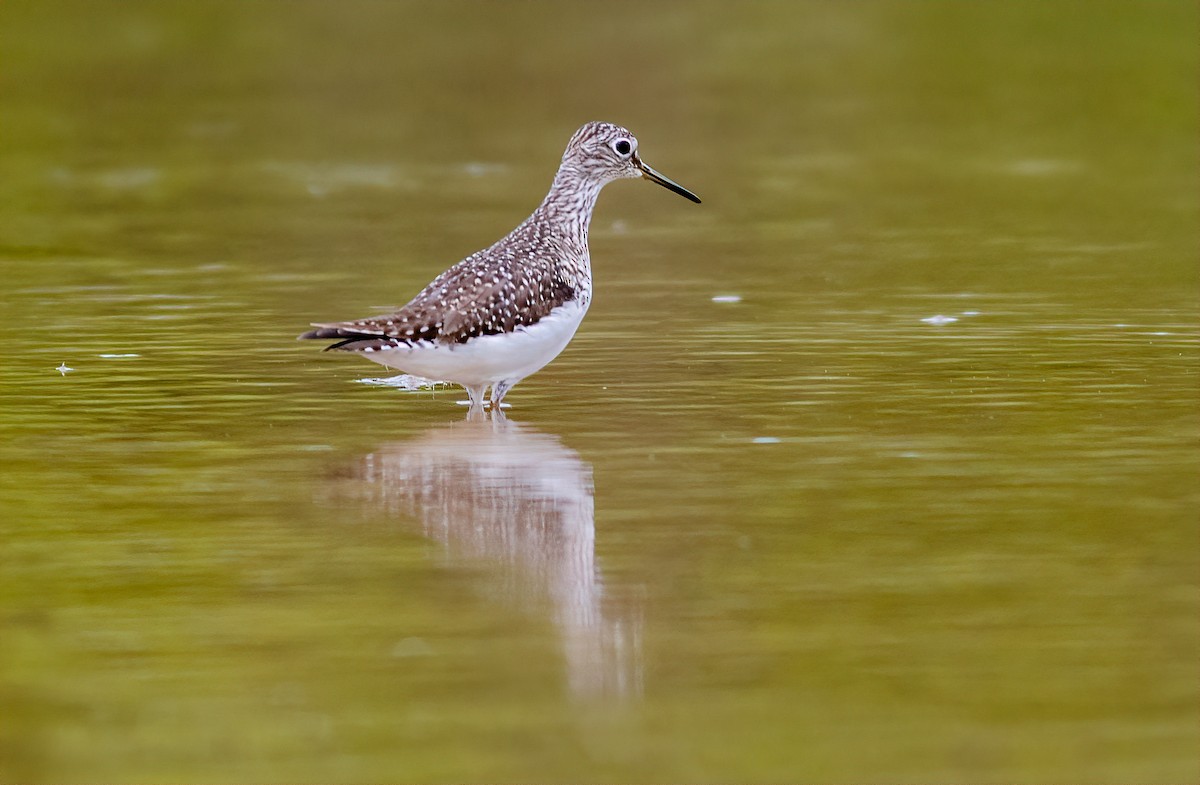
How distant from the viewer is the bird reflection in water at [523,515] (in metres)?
6.45

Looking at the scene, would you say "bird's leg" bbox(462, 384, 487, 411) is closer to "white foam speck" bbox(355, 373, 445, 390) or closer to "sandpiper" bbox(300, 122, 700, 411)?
"sandpiper" bbox(300, 122, 700, 411)

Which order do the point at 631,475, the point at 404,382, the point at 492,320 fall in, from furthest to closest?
the point at 404,382, the point at 492,320, the point at 631,475

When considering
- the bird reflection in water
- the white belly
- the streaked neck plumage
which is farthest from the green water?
the streaked neck plumage

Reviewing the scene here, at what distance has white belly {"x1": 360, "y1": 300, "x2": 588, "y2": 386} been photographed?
9789mm

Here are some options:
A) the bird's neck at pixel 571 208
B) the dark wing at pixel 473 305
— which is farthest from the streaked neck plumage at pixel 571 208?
the dark wing at pixel 473 305

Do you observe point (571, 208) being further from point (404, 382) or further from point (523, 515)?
point (523, 515)

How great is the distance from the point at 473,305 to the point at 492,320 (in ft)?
0.45

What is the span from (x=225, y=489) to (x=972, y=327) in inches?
209

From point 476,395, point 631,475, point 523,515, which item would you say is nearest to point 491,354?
point 476,395

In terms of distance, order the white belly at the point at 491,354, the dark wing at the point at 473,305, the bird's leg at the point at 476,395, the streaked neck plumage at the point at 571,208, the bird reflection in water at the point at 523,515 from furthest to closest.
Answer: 1. the streaked neck plumage at the point at 571,208
2. the bird's leg at the point at 476,395
3. the white belly at the point at 491,354
4. the dark wing at the point at 473,305
5. the bird reflection in water at the point at 523,515

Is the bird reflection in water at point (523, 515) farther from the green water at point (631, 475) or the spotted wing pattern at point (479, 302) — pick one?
the spotted wing pattern at point (479, 302)

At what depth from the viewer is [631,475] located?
28.8 feet

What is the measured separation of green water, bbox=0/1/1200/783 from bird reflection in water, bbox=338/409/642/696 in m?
0.02

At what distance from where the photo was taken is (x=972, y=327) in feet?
40.4
